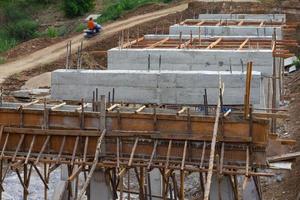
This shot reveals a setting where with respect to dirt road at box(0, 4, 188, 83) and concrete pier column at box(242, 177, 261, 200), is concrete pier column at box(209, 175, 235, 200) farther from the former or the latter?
dirt road at box(0, 4, 188, 83)

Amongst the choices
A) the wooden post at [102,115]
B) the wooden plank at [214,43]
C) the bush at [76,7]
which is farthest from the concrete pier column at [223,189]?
the bush at [76,7]

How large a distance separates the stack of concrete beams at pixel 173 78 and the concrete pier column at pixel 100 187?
290 centimetres

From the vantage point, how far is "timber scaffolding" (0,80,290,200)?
10.5 meters

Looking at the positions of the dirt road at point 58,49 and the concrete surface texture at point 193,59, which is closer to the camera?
the concrete surface texture at point 193,59

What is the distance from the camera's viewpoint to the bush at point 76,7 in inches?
1656

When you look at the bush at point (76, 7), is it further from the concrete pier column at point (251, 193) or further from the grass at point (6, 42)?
the concrete pier column at point (251, 193)

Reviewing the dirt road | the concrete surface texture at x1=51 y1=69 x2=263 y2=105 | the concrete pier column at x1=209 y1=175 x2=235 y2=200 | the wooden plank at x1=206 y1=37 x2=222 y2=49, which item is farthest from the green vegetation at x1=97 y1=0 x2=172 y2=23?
the concrete pier column at x1=209 y1=175 x2=235 y2=200

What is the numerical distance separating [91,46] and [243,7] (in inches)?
381

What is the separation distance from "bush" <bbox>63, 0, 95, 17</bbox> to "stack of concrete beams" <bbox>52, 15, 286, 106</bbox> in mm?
→ 27241

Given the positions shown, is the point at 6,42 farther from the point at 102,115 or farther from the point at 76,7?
the point at 102,115

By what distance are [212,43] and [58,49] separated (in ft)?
45.2

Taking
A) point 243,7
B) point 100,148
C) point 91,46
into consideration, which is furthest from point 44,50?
point 100,148

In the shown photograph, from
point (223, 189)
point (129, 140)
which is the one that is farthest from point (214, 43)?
point (223, 189)

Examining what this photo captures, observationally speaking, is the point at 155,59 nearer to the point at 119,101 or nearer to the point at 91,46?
the point at 119,101
